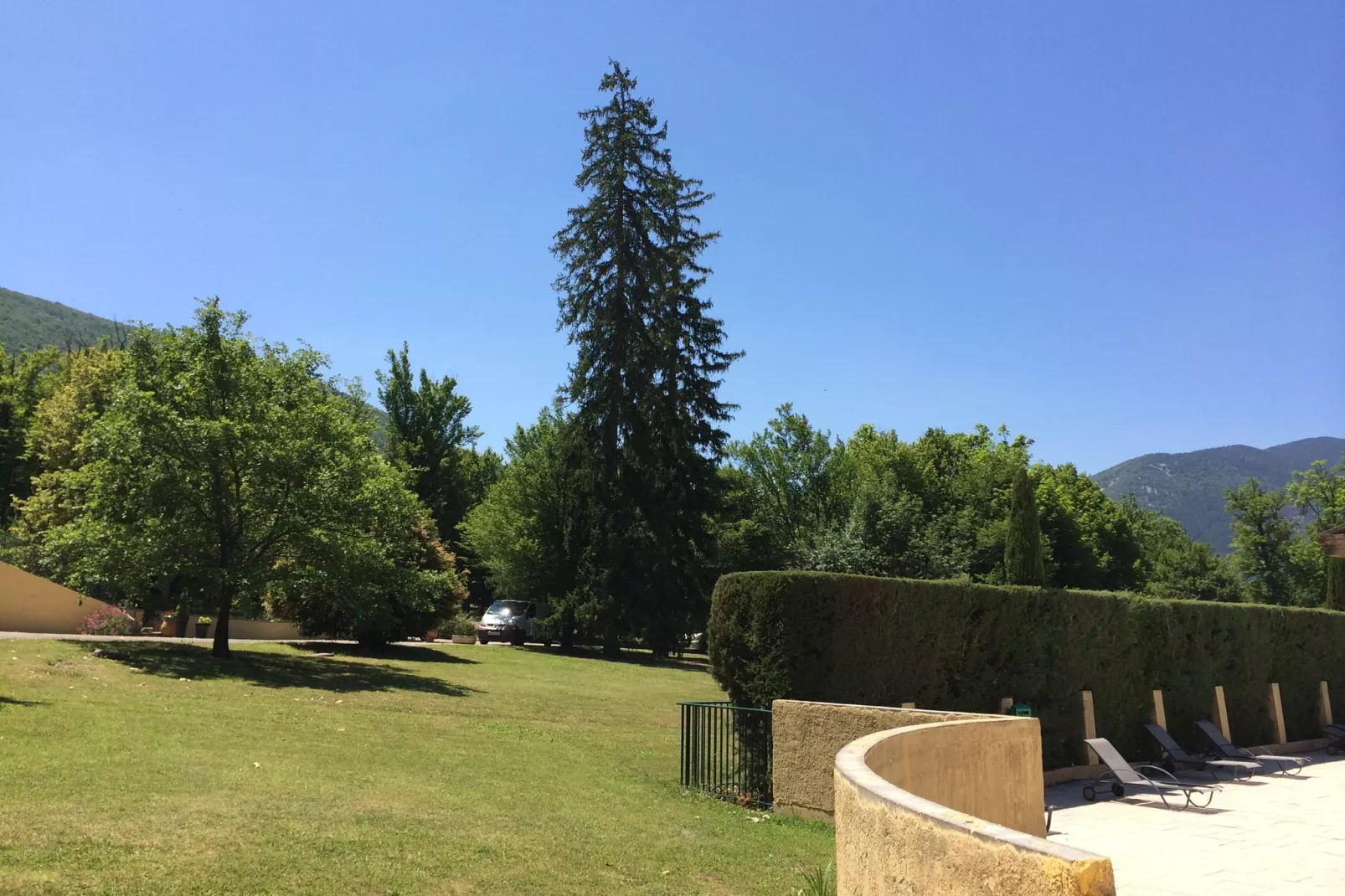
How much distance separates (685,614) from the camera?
35.5 m

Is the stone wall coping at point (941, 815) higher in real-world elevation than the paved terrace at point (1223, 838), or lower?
higher

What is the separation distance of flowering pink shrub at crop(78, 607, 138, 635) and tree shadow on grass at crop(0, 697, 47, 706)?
1530 cm

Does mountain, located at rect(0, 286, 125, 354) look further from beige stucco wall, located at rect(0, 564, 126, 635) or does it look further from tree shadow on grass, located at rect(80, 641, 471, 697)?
tree shadow on grass, located at rect(80, 641, 471, 697)

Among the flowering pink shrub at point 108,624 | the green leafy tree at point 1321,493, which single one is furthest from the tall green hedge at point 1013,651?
the green leafy tree at point 1321,493

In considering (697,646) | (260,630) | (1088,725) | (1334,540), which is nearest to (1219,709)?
(1088,725)

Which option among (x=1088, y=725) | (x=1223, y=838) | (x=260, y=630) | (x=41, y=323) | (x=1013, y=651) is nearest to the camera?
(x=1223, y=838)

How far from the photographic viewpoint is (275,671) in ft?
66.1

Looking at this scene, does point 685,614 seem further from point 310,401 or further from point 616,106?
point 616,106

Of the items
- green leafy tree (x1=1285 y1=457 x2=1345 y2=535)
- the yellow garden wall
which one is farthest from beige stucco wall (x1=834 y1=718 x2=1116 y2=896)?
green leafy tree (x1=1285 y1=457 x2=1345 y2=535)

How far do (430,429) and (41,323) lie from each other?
145 meters

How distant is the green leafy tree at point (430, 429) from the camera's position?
174 feet

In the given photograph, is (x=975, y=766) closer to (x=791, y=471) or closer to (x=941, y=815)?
(x=941, y=815)

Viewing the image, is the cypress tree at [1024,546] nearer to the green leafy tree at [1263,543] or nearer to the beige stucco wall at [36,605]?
the beige stucco wall at [36,605]

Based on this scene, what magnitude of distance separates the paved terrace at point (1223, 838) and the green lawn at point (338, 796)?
10.8 ft
